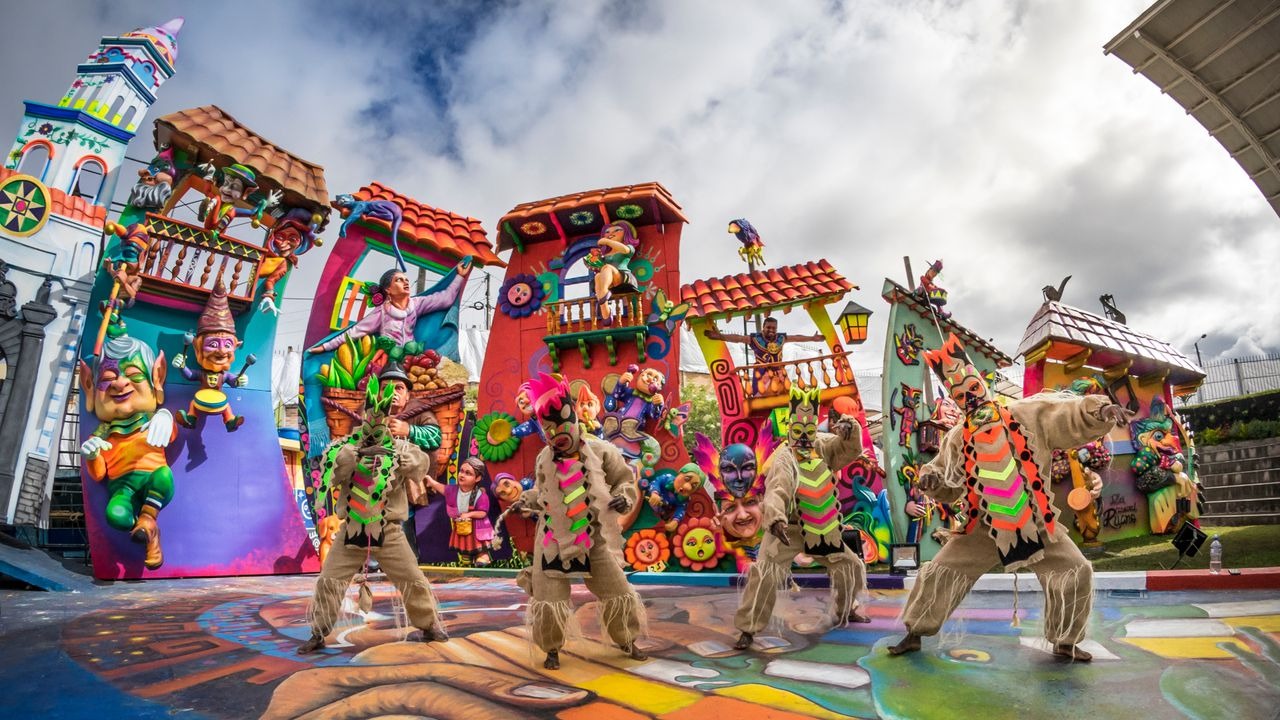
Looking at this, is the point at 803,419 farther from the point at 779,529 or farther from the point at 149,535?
the point at 149,535

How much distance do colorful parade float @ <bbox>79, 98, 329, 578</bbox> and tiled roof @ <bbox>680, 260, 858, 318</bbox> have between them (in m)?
5.68

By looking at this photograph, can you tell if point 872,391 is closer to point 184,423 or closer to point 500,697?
point 184,423

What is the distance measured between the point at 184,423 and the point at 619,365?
228 inches

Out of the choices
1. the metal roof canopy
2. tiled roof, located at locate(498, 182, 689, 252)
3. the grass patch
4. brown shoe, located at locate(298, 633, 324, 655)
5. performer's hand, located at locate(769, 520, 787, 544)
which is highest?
tiled roof, located at locate(498, 182, 689, 252)

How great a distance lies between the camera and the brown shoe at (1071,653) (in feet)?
10.8

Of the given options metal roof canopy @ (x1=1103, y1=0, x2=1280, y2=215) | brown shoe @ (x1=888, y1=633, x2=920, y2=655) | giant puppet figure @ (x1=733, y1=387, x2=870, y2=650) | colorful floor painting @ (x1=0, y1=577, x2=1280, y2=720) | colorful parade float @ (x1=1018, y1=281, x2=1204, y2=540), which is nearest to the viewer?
colorful floor painting @ (x1=0, y1=577, x2=1280, y2=720)

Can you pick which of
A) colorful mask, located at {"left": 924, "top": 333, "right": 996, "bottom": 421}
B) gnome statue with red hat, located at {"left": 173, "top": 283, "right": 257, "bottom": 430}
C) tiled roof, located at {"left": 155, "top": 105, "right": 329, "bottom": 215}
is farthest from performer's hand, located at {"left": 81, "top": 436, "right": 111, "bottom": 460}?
colorful mask, located at {"left": 924, "top": 333, "right": 996, "bottom": 421}

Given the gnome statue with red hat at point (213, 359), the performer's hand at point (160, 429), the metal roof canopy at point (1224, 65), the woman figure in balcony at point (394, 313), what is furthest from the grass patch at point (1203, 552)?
the performer's hand at point (160, 429)

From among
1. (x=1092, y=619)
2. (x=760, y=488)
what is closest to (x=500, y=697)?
(x=1092, y=619)

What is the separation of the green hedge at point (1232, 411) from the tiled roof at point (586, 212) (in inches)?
335

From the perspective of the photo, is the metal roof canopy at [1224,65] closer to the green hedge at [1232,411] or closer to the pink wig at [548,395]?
the pink wig at [548,395]

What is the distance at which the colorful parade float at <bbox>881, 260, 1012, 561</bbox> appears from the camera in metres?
7.80

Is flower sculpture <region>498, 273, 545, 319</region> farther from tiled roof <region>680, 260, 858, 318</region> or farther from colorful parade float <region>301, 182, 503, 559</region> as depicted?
tiled roof <region>680, 260, 858, 318</region>

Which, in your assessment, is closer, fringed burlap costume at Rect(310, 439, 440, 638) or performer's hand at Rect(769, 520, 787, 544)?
performer's hand at Rect(769, 520, 787, 544)
